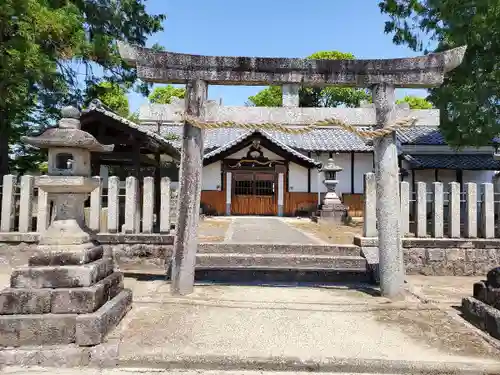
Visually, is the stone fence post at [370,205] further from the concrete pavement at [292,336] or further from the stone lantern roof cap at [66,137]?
the stone lantern roof cap at [66,137]

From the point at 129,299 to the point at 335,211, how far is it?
12.7 meters

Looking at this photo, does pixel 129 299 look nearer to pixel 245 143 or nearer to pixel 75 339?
pixel 75 339

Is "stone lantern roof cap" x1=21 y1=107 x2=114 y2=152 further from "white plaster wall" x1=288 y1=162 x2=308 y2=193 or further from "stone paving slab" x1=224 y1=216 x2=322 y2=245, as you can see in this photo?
"white plaster wall" x1=288 y1=162 x2=308 y2=193

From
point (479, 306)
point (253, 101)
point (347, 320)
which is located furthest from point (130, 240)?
point (253, 101)

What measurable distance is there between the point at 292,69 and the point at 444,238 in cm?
478

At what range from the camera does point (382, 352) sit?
11.1 feet

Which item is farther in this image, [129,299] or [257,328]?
[129,299]

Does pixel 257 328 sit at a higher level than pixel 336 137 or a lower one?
lower

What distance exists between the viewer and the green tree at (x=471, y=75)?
10.2m

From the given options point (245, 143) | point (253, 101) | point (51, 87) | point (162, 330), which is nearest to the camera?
point (162, 330)

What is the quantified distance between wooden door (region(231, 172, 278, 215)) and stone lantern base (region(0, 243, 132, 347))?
16014 millimetres

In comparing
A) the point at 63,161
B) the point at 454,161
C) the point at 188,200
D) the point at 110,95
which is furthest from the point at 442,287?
the point at 110,95

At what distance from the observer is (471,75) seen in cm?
1127

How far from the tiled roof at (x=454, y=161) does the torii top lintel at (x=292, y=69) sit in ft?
51.5
